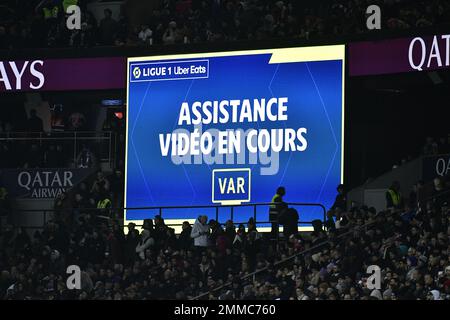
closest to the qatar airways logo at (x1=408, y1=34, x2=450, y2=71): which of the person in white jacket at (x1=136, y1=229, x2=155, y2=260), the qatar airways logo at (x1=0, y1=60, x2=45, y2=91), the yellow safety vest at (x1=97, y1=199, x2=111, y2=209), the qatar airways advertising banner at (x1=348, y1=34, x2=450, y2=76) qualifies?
the qatar airways advertising banner at (x1=348, y1=34, x2=450, y2=76)

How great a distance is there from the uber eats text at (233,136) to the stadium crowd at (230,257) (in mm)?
1482

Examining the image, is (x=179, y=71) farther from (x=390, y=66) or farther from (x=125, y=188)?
(x=390, y=66)

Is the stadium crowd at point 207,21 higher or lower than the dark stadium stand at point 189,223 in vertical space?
higher

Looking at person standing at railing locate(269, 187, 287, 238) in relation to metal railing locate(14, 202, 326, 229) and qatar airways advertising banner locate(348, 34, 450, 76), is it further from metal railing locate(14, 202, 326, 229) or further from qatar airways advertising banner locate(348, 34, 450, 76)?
qatar airways advertising banner locate(348, 34, 450, 76)

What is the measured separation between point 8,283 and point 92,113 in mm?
7057

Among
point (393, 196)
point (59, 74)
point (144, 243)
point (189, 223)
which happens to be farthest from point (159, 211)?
point (393, 196)

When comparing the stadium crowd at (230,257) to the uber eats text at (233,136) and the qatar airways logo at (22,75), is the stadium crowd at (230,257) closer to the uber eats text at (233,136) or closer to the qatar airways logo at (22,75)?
the uber eats text at (233,136)

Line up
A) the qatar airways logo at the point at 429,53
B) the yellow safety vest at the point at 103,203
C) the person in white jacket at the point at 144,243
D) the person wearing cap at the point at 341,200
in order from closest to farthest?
1. the qatar airways logo at the point at 429,53
2. the person wearing cap at the point at 341,200
3. the person in white jacket at the point at 144,243
4. the yellow safety vest at the point at 103,203

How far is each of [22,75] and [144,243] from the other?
18.1 feet

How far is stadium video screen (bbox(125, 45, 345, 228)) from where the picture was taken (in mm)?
26938

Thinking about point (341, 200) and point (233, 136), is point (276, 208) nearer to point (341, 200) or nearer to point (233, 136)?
point (341, 200)

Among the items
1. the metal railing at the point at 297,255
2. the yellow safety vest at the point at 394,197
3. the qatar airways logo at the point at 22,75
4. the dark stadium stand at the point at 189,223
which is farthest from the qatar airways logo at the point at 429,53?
the qatar airways logo at the point at 22,75

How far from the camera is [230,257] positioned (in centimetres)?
2467

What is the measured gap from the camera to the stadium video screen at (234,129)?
1061 inches
